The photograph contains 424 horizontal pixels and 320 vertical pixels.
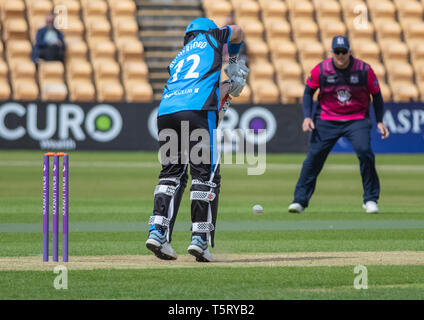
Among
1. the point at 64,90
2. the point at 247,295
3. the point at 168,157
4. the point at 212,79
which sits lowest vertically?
the point at 247,295

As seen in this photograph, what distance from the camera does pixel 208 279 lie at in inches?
256

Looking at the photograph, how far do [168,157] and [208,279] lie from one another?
4.61 feet

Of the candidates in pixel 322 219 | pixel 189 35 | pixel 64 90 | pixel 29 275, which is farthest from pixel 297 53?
pixel 29 275

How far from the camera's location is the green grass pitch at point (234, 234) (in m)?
6.09

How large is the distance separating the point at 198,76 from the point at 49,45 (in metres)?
17.7

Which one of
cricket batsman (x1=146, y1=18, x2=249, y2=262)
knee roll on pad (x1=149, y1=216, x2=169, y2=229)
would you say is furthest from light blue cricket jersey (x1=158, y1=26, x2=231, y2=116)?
knee roll on pad (x1=149, y1=216, x2=169, y2=229)

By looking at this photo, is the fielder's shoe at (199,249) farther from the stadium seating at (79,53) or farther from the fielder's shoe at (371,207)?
the stadium seating at (79,53)

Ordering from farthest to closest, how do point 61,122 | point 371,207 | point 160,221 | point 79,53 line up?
point 79,53, point 61,122, point 371,207, point 160,221

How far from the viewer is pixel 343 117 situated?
475 inches

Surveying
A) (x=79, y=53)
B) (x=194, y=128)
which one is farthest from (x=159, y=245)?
(x=79, y=53)

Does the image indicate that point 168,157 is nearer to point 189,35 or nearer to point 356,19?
point 189,35

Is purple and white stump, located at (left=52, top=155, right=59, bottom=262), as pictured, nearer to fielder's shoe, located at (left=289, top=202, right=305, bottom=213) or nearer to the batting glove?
the batting glove

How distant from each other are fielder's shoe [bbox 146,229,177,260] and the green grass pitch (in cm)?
11

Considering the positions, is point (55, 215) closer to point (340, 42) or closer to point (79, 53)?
point (340, 42)
